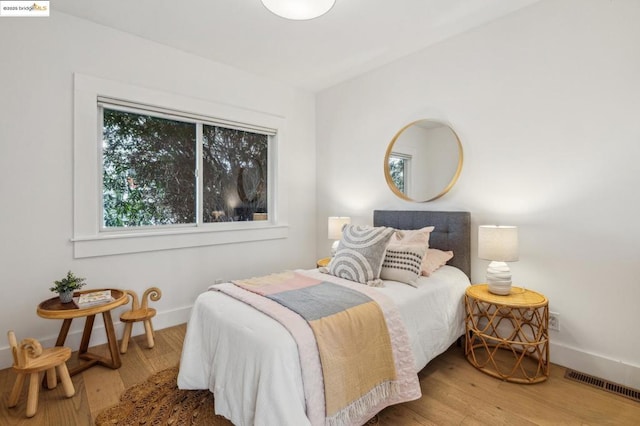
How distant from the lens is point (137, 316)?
2.45 meters

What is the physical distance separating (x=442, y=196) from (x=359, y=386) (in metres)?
1.87

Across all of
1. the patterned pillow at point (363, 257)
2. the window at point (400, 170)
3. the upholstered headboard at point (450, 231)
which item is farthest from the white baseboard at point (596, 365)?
the window at point (400, 170)

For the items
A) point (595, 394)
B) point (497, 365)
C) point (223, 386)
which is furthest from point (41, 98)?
point (595, 394)

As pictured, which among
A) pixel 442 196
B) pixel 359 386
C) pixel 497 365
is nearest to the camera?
pixel 359 386

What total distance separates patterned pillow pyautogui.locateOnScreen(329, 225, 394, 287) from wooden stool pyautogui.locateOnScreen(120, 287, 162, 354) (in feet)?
4.96

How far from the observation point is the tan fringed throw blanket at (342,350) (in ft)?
4.52

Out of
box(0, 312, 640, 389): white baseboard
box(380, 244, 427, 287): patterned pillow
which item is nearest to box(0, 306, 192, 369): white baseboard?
box(0, 312, 640, 389): white baseboard

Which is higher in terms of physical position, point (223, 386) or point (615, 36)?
point (615, 36)

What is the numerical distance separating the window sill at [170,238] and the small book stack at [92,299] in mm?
421

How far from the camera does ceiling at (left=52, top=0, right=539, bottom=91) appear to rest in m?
2.28

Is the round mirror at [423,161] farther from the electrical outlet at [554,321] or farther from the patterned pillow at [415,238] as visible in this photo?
the electrical outlet at [554,321]

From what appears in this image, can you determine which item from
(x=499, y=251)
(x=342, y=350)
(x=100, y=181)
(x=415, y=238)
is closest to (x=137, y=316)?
(x=100, y=181)

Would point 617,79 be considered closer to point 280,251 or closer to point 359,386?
point 359,386

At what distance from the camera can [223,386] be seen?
1.53 meters
